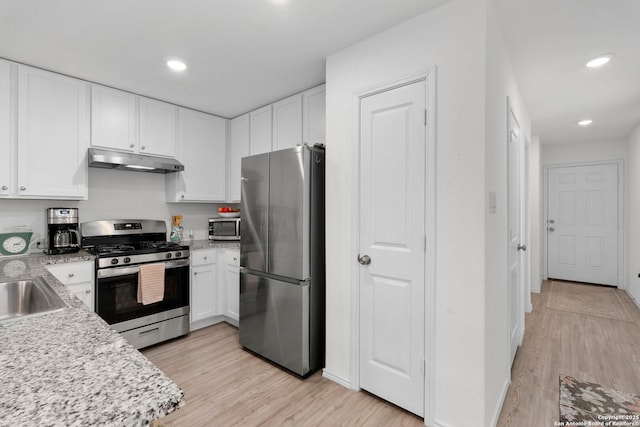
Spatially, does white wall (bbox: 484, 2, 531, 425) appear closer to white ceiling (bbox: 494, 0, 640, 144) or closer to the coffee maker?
white ceiling (bbox: 494, 0, 640, 144)

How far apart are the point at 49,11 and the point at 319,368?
2.98m

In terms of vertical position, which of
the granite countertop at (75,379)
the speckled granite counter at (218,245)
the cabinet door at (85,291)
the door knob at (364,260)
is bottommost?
the cabinet door at (85,291)

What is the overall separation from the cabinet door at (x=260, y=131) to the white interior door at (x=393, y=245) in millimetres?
1520

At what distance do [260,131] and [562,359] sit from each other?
3.57 meters

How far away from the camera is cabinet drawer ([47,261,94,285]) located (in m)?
2.32

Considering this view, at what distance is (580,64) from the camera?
246cm

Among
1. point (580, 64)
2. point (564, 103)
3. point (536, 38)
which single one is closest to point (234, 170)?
point (536, 38)

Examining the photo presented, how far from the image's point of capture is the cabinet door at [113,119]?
2828 mm

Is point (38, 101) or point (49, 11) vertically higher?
point (49, 11)

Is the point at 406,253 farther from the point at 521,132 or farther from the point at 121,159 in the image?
the point at 121,159

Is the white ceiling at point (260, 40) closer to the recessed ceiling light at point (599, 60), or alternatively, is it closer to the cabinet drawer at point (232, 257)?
A: the recessed ceiling light at point (599, 60)

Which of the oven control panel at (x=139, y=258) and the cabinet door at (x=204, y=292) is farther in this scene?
the cabinet door at (x=204, y=292)

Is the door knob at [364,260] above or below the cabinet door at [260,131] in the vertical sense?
below

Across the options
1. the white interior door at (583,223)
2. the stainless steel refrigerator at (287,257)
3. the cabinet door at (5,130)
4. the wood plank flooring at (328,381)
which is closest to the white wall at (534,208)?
the white interior door at (583,223)
